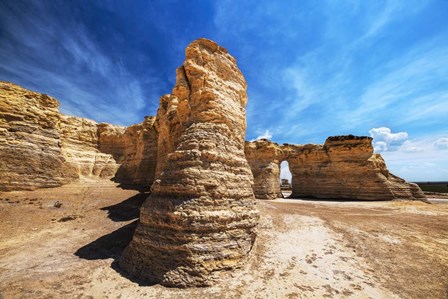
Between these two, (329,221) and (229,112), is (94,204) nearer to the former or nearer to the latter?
(229,112)

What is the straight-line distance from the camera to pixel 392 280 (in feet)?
25.3

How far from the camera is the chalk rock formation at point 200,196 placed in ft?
24.7

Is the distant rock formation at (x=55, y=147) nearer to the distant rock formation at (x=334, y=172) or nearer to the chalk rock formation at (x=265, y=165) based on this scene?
the chalk rock formation at (x=265, y=165)

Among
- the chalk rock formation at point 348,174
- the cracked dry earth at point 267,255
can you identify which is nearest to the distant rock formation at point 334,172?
the chalk rock formation at point 348,174

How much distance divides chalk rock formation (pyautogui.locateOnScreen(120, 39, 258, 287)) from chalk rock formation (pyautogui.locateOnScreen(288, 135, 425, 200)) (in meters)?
21.0

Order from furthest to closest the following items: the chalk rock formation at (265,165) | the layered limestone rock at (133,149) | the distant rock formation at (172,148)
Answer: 1. the chalk rock formation at (265,165)
2. the layered limestone rock at (133,149)
3. the distant rock formation at (172,148)

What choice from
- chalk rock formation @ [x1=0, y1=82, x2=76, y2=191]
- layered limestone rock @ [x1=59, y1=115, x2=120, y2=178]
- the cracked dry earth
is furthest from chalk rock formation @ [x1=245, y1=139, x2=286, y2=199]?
chalk rock formation @ [x1=0, y1=82, x2=76, y2=191]

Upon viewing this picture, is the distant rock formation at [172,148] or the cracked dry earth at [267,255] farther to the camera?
the distant rock formation at [172,148]

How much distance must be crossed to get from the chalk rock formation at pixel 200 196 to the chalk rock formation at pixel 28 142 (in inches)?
563

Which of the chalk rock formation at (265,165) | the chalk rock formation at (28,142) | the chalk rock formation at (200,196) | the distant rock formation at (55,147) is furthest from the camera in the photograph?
the chalk rock formation at (265,165)

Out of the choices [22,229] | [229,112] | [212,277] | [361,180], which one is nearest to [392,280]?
[212,277]

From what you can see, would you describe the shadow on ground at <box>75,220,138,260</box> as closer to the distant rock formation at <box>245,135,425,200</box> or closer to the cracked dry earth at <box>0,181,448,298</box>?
the cracked dry earth at <box>0,181,448,298</box>

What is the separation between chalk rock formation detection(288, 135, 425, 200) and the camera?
24.1 meters

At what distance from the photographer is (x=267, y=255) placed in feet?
30.5
